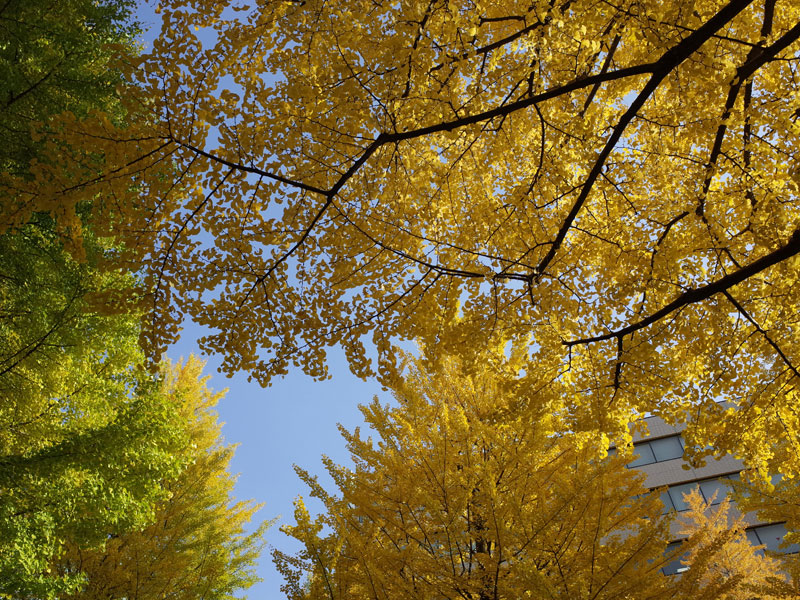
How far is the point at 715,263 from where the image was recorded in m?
3.72

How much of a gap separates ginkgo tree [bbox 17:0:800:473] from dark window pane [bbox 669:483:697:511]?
13615 millimetres

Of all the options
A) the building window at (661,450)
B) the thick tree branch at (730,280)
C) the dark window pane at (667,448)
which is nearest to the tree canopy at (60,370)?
the thick tree branch at (730,280)

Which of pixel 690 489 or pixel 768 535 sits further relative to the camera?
pixel 690 489

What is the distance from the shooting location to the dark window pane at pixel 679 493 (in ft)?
49.8

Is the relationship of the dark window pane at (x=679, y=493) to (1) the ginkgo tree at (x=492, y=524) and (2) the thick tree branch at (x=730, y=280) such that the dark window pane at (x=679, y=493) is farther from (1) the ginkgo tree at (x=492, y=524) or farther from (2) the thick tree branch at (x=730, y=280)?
(2) the thick tree branch at (x=730, y=280)

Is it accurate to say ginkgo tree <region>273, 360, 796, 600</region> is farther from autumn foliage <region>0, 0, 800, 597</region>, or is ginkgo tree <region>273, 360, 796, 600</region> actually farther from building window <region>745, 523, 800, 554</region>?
building window <region>745, 523, 800, 554</region>

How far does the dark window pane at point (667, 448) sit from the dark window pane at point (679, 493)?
2.99 feet

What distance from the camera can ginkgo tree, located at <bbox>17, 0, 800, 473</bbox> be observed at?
101 inches

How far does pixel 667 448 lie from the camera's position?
52.9 ft

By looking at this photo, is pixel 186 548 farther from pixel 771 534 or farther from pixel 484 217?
pixel 771 534

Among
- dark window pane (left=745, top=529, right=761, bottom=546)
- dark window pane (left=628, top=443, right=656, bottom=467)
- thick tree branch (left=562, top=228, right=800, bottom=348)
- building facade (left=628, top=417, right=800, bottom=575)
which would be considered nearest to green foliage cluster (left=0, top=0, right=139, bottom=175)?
thick tree branch (left=562, top=228, right=800, bottom=348)

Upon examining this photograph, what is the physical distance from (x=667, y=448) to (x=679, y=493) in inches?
56.4

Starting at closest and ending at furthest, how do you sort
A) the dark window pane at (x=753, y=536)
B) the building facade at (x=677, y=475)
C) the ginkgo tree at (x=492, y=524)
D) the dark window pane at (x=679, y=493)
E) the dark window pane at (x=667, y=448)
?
the ginkgo tree at (x=492, y=524) < the dark window pane at (x=753, y=536) < the building facade at (x=677, y=475) < the dark window pane at (x=679, y=493) < the dark window pane at (x=667, y=448)

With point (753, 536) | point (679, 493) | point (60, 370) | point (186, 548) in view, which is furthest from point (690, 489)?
Answer: point (60, 370)
